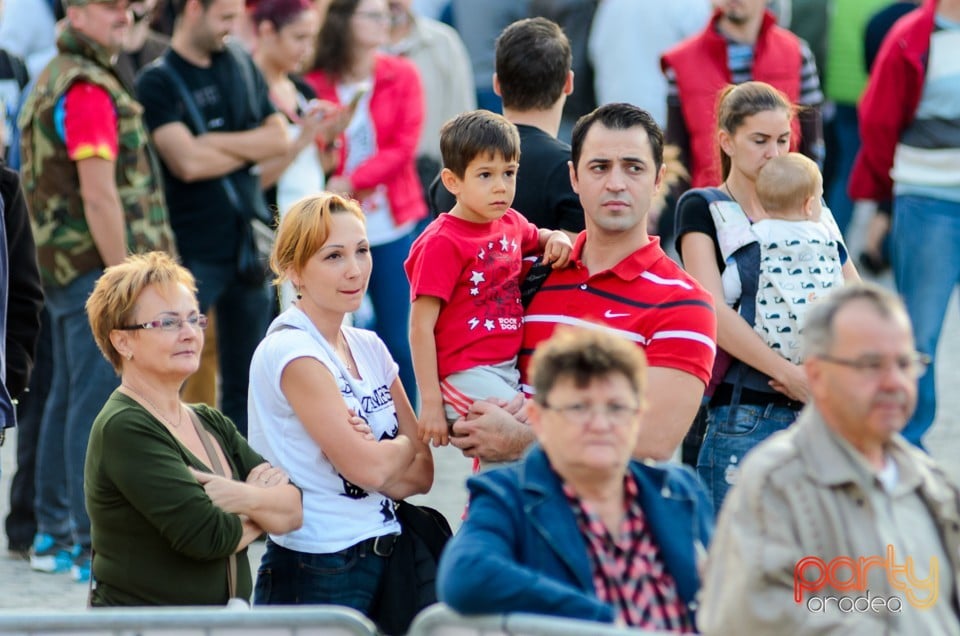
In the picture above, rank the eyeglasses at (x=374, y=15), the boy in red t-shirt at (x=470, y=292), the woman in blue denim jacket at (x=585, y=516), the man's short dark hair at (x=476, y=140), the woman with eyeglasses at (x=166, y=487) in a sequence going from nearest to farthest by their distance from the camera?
the woman in blue denim jacket at (x=585, y=516)
the woman with eyeglasses at (x=166, y=487)
the boy in red t-shirt at (x=470, y=292)
the man's short dark hair at (x=476, y=140)
the eyeglasses at (x=374, y=15)

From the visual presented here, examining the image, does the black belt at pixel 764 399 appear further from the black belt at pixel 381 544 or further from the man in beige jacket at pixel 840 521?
the man in beige jacket at pixel 840 521

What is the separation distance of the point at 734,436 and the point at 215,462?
156cm

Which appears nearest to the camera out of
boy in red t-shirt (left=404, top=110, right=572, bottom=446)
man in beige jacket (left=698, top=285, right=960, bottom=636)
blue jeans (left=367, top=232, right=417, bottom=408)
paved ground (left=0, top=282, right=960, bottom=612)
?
man in beige jacket (left=698, top=285, right=960, bottom=636)

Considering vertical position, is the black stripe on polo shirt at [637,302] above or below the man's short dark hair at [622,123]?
below

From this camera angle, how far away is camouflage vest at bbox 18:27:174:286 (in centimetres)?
641

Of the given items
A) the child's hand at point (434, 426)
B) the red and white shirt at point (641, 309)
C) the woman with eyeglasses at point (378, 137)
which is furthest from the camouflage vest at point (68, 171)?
the red and white shirt at point (641, 309)

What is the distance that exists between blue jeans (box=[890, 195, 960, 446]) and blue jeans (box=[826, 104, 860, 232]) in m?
3.78

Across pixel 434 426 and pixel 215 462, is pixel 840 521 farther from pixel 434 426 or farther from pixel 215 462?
pixel 215 462

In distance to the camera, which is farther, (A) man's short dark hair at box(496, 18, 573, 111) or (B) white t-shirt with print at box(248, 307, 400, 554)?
(A) man's short dark hair at box(496, 18, 573, 111)

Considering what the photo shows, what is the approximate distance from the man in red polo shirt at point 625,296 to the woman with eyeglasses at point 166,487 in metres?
0.58

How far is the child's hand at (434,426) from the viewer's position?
454 cm

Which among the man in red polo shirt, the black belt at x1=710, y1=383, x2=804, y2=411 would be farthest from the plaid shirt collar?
the black belt at x1=710, y1=383, x2=804, y2=411

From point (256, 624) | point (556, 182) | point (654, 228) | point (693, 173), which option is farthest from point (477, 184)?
point (654, 228)

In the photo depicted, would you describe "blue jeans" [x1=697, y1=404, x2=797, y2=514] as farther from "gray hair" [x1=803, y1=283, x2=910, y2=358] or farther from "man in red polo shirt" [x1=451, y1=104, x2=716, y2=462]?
"gray hair" [x1=803, y1=283, x2=910, y2=358]
